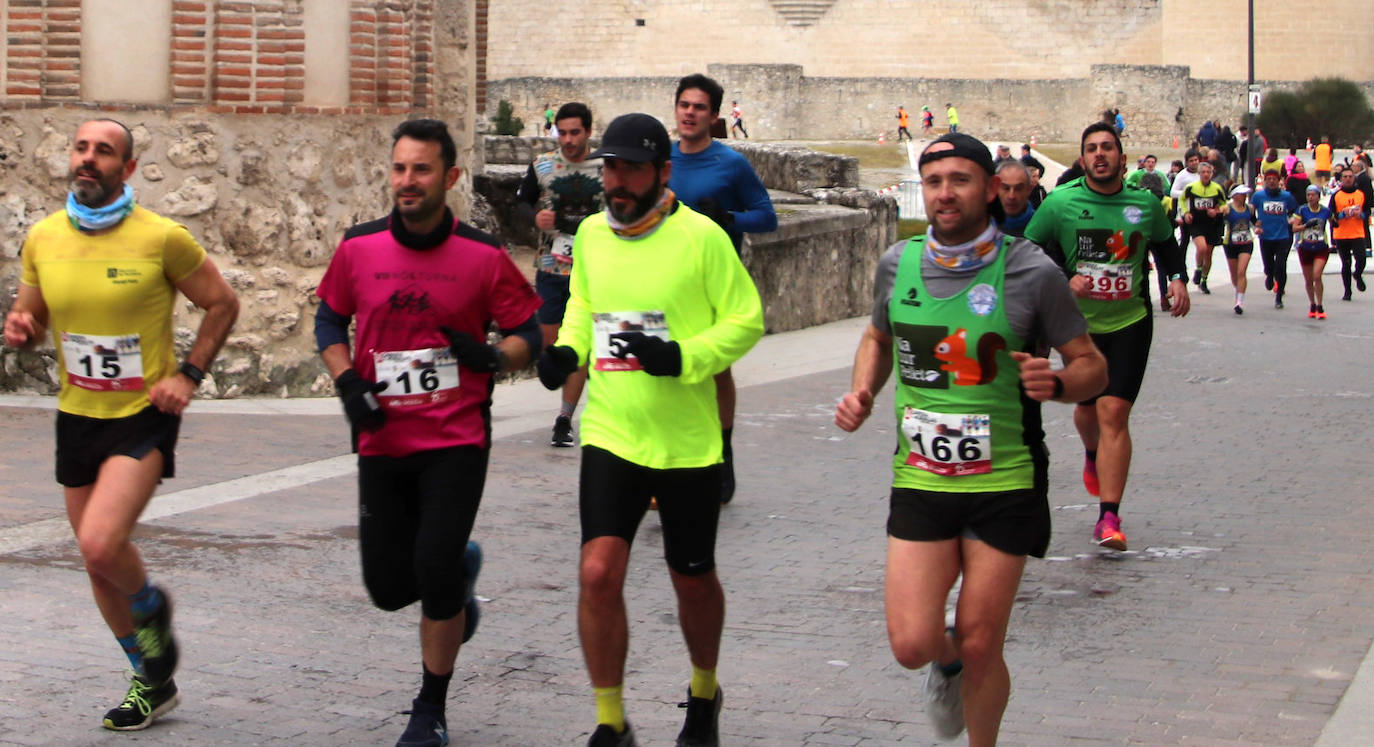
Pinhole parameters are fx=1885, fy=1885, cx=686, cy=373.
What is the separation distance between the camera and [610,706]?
5008 millimetres

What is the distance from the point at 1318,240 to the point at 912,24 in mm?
53108

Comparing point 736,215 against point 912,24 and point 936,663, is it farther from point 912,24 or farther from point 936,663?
point 912,24

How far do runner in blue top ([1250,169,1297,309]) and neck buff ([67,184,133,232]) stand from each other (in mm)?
16687

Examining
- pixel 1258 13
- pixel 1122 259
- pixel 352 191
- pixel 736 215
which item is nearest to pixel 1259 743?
pixel 1122 259

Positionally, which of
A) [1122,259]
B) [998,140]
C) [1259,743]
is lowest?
[1259,743]

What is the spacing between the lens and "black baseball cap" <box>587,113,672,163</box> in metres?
5.19

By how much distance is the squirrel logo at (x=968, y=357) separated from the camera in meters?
4.84

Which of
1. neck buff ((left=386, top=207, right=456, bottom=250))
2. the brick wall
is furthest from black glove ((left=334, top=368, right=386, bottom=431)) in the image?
the brick wall

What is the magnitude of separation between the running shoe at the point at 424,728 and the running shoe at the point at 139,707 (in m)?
0.73

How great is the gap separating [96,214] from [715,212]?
3458mm

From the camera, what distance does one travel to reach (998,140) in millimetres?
64750

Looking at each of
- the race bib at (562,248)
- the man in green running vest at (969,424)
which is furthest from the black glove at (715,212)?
the man in green running vest at (969,424)

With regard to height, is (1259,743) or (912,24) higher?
(912,24)

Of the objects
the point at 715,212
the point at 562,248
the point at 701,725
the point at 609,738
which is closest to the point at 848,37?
the point at 562,248
